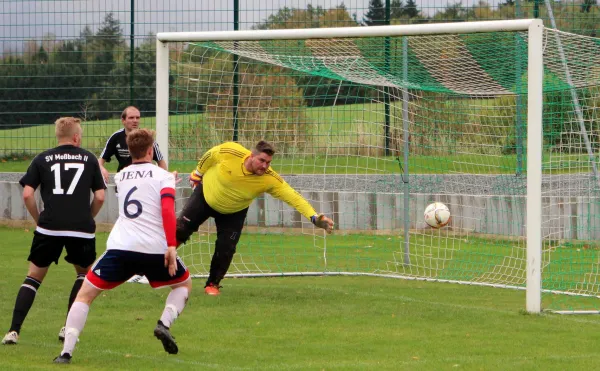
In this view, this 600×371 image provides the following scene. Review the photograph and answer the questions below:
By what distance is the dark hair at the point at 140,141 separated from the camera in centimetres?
736

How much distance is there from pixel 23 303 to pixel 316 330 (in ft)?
8.23

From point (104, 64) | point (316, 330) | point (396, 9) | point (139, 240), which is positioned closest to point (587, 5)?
point (396, 9)

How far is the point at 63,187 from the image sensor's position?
7.97 meters

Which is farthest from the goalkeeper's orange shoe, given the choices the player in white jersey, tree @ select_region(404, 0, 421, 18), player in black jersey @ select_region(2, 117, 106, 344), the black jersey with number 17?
tree @ select_region(404, 0, 421, 18)

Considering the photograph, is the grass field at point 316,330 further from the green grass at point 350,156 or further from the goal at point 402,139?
the green grass at point 350,156

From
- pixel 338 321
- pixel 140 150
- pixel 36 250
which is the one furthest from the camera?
pixel 338 321

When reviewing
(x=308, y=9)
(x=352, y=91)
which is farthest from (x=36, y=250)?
(x=308, y=9)

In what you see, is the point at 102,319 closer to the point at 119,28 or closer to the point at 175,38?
the point at 175,38

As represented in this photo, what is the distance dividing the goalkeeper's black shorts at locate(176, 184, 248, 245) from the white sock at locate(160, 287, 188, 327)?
3256 millimetres

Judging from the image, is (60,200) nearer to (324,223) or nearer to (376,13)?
(324,223)

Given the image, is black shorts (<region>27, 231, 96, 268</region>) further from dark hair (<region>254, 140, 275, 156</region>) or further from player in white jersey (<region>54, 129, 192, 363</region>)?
dark hair (<region>254, 140, 275, 156</region>)

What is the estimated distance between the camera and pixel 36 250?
8031 mm

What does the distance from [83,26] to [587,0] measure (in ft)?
29.3

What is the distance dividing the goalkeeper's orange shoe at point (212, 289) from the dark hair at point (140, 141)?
3658mm
